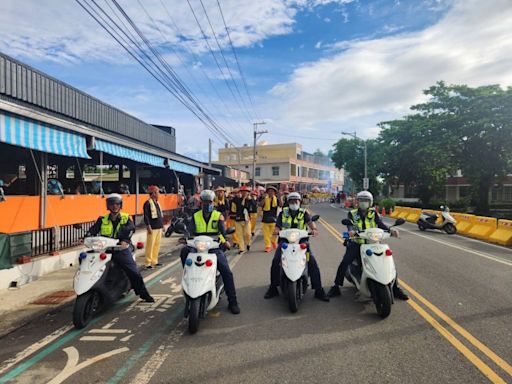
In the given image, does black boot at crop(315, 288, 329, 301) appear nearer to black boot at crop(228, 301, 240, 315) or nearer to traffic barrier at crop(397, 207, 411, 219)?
black boot at crop(228, 301, 240, 315)

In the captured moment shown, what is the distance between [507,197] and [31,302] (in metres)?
56.1

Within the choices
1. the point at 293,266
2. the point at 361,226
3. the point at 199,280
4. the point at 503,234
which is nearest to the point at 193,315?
the point at 199,280

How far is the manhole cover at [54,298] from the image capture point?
6.26 meters

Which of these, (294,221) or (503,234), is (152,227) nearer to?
(294,221)

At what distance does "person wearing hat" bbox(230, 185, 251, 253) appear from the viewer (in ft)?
36.8

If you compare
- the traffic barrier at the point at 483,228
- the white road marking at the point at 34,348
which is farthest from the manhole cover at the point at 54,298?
the traffic barrier at the point at 483,228

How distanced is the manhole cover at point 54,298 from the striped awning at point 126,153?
4777 millimetres

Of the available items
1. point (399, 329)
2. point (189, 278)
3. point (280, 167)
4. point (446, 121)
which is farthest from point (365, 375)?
point (280, 167)

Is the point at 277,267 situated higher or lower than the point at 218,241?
lower

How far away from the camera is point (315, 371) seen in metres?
3.75

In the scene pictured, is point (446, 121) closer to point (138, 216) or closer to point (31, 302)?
point (138, 216)

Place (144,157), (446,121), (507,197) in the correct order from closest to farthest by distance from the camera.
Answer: (144,157) → (446,121) → (507,197)

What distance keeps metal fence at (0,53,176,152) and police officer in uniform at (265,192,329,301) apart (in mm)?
9671

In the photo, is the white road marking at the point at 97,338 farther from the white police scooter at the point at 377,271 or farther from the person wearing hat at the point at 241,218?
the person wearing hat at the point at 241,218
